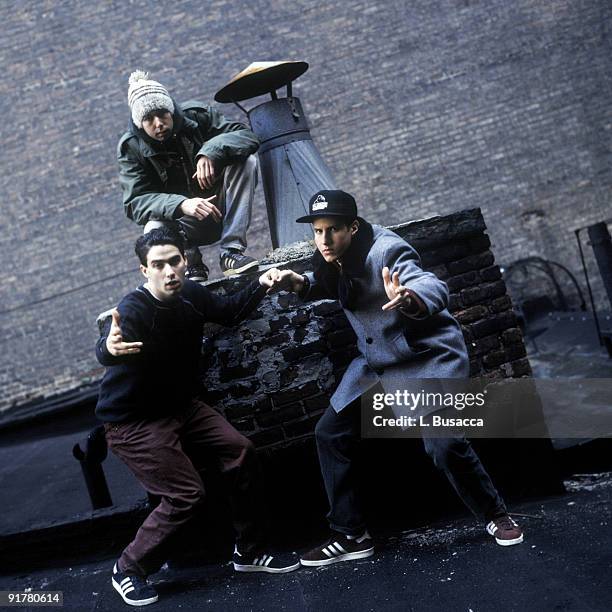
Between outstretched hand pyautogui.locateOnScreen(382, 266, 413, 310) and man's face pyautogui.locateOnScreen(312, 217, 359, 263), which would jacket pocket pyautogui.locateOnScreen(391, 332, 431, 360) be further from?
man's face pyautogui.locateOnScreen(312, 217, 359, 263)

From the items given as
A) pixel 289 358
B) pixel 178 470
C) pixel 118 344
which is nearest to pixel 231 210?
pixel 289 358

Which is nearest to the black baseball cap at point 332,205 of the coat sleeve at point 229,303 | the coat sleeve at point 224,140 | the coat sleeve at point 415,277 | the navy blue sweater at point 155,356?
the coat sleeve at point 415,277

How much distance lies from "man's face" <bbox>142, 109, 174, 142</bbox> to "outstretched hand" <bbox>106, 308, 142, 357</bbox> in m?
1.05

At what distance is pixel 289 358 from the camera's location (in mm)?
3070

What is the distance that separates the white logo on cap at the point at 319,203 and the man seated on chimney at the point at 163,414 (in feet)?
1.27

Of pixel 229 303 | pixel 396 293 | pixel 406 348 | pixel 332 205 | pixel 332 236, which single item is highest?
pixel 332 205

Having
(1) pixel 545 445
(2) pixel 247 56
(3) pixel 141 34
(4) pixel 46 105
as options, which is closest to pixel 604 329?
(1) pixel 545 445

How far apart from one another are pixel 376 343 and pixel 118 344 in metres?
1.06

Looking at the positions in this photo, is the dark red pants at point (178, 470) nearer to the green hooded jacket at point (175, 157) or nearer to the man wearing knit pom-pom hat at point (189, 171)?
the man wearing knit pom-pom hat at point (189, 171)

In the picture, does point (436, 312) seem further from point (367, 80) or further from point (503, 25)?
point (503, 25)

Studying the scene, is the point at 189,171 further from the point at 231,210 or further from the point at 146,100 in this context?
the point at 146,100

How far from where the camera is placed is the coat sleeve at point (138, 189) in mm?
3096

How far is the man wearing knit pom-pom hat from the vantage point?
304 cm

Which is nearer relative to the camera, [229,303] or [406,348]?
[406,348]
